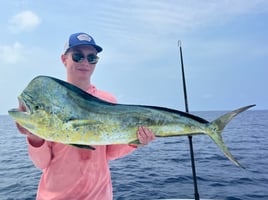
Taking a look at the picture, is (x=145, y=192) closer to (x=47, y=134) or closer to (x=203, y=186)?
(x=203, y=186)

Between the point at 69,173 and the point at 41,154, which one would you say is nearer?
the point at 41,154

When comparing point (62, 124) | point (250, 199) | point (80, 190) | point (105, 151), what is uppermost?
point (62, 124)

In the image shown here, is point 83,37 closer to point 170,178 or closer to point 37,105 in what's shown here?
point 37,105

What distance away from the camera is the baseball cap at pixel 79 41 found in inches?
91.3

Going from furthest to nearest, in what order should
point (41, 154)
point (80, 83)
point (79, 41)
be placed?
point (80, 83) < point (79, 41) < point (41, 154)

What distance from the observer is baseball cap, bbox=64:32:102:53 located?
2318 mm

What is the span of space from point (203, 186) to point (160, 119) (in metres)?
6.66

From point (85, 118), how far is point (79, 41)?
2.45 ft

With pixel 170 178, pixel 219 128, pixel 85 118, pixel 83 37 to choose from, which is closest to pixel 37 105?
pixel 85 118

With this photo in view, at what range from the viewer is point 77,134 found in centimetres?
183

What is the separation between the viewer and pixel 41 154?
2.21 meters

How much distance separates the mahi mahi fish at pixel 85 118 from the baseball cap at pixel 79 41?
0.53 m

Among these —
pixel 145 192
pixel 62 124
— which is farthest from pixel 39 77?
pixel 145 192

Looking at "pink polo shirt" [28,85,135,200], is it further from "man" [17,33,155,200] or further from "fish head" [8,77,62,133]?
"fish head" [8,77,62,133]
